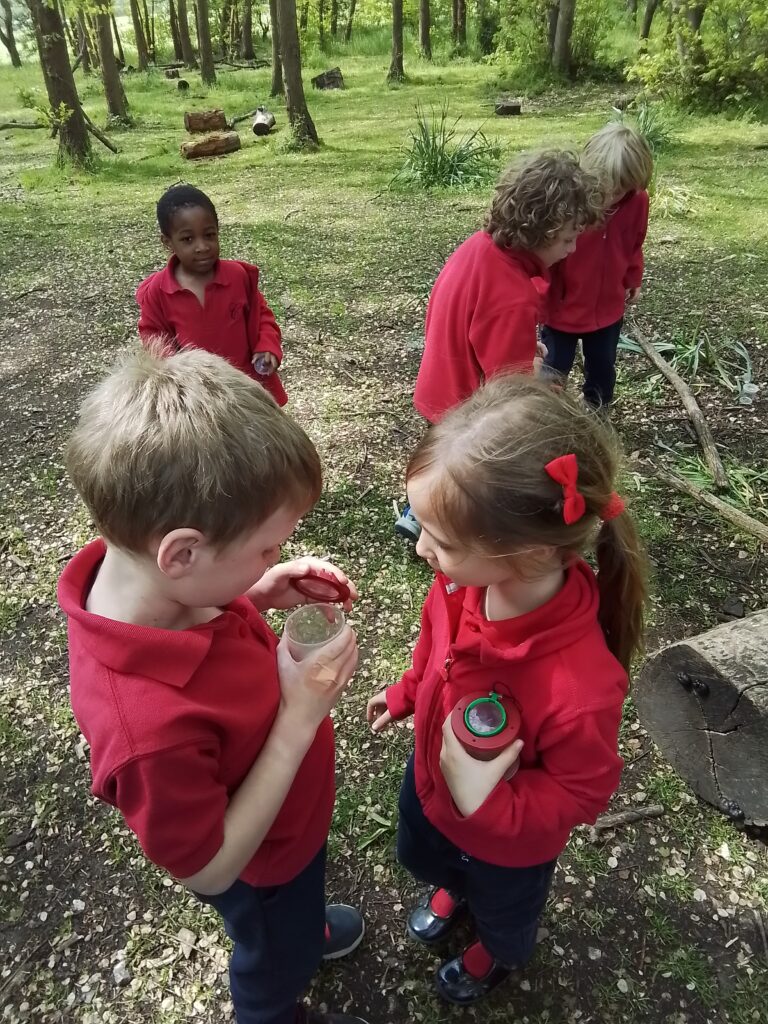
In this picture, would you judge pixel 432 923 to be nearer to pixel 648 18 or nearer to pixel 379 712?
pixel 379 712

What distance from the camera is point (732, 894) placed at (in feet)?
7.32

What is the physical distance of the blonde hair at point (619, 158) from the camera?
3.37 meters

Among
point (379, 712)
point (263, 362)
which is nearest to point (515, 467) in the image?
point (379, 712)

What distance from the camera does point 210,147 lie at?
39.9 feet

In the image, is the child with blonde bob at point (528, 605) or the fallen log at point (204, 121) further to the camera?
the fallen log at point (204, 121)

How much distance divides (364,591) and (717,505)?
2.05 meters

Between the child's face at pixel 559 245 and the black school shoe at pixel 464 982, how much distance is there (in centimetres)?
251

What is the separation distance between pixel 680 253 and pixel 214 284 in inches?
224

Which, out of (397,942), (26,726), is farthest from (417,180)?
(397,942)

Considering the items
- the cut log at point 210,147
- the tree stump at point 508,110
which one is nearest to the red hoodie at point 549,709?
the cut log at point 210,147

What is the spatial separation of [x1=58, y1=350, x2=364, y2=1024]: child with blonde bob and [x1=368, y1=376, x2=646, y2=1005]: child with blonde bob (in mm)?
292

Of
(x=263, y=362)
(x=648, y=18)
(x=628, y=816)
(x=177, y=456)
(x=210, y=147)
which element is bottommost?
(x=628, y=816)

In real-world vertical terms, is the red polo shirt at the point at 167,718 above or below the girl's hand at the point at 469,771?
above

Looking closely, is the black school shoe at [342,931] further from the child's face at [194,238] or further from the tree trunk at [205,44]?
the tree trunk at [205,44]
